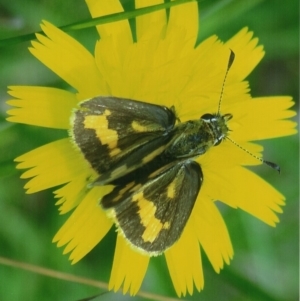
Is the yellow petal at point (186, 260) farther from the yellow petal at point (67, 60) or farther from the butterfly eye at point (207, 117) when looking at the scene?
the yellow petal at point (67, 60)

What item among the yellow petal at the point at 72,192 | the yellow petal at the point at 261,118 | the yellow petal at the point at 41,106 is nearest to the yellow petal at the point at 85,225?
the yellow petal at the point at 72,192

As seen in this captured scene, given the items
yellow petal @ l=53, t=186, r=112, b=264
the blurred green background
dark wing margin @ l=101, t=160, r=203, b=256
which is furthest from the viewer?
the blurred green background

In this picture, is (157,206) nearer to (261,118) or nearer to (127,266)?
(127,266)

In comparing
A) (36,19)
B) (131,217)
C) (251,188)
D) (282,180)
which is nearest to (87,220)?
(131,217)

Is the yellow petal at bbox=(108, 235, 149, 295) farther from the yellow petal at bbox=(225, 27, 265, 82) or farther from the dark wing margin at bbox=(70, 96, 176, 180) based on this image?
the yellow petal at bbox=(225, 27, 265, 82)

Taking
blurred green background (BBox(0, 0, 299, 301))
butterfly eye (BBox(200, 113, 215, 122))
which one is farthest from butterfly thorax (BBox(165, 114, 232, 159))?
blurred green background (BBox(0, 0, 299, 301))

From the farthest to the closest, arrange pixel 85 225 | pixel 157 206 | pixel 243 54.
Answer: pixel 243 54, pixel 85 225, pixel 157 206

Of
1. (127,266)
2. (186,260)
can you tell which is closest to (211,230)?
(186,260)
